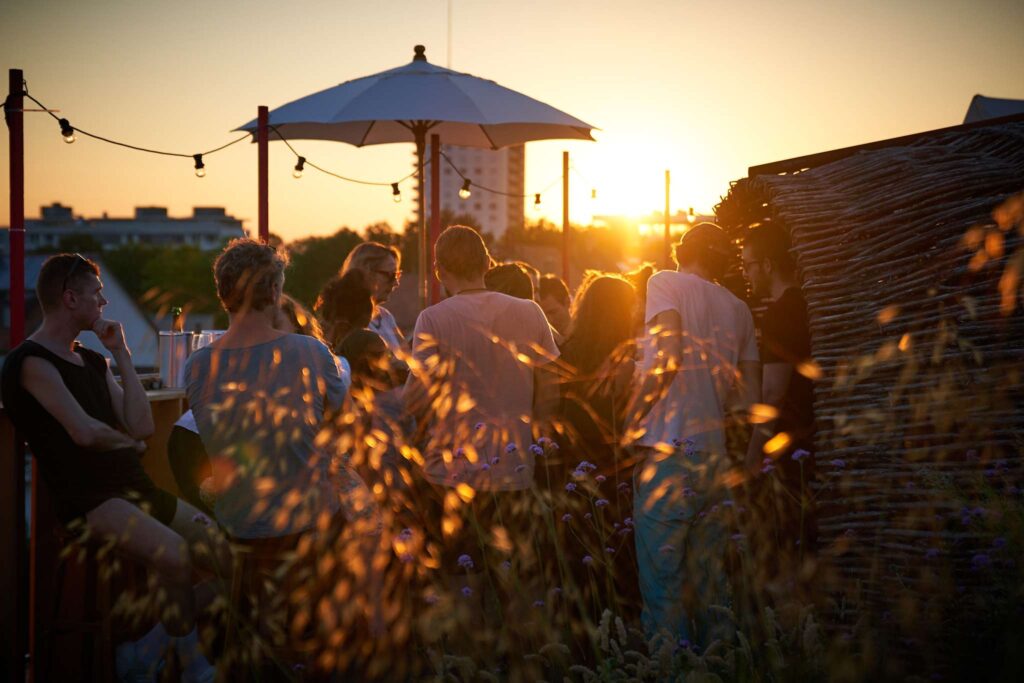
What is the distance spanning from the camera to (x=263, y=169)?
326 inches

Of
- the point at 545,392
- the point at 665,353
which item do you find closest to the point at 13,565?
the point at 545,392

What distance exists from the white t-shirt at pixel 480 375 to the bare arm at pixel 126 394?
1.10 meters

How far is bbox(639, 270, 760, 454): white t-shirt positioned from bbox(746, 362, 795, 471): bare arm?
0.13 metres

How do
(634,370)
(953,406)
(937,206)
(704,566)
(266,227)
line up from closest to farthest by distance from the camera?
(704,566) → (953,406) → (937,206) → (634,370) → (266,227)

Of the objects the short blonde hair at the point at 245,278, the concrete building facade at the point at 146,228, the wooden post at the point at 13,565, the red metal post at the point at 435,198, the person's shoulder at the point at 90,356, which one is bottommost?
the wooden post at the point at 13,565

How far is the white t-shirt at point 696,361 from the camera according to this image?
421 cm

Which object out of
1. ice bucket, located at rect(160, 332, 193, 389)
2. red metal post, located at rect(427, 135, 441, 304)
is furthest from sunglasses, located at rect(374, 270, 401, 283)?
red metal post, located at rect(427, 135, 441, 304)

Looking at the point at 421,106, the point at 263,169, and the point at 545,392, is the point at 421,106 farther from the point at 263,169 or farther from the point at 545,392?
the point at 545,392

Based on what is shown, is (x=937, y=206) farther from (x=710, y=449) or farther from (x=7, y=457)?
(x=7, y=457)

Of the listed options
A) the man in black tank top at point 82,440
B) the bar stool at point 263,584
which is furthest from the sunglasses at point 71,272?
the bar stool at point 263,584

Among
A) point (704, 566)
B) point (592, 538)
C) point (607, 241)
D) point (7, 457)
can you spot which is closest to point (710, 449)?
point (592, 538)

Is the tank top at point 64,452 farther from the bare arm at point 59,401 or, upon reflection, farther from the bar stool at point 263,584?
the bar stool at point 263,584

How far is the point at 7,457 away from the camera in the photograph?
172 inches

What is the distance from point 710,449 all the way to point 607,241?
3075 inches
